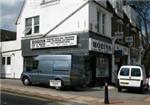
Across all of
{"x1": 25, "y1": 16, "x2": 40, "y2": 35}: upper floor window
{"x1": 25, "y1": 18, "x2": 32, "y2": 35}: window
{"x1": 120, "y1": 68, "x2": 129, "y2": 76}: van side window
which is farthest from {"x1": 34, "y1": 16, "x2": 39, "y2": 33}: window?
{"x1": 120, "y1": 68, "x2": 129, "y2": 76}: van side window

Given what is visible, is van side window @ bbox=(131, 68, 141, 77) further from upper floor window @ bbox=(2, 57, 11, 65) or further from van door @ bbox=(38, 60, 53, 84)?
upper floor window @ bbox=(2, 57, 11, 65)

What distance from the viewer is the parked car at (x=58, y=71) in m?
26.0

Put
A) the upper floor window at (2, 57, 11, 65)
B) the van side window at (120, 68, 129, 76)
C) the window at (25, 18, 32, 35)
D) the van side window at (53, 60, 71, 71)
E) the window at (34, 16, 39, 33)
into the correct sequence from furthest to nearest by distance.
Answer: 1. the upper floor window at (2, 57, 11, 65)
2. the window at (25, 18, 32, 35)
3. the window at (34, 16, 39, 33)
4. the van side window at (120, 68, 129, 76)
5. the van side window at (53, 60, 71, 71)

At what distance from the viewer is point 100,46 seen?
32188mm

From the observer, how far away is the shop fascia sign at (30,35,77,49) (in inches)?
1214

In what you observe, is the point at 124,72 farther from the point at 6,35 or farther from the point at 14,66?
the point at 6,35

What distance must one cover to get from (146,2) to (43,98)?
27645mm

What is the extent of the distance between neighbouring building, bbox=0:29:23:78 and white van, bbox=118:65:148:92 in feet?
36.8

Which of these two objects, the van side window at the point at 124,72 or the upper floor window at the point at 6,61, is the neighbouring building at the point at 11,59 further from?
the van side window at the point at 124,72

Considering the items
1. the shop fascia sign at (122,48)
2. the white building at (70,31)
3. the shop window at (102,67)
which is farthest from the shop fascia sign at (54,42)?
the shop fascia sign at (122,48)

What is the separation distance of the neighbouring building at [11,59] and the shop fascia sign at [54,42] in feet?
8.14

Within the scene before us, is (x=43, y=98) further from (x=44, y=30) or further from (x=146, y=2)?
(x=146, y=2)

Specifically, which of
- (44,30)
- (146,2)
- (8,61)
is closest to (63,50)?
(44,30)

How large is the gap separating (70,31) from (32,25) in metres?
4.97
